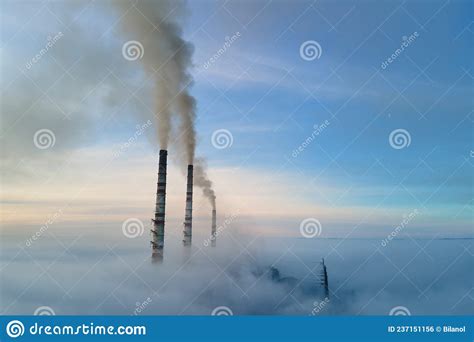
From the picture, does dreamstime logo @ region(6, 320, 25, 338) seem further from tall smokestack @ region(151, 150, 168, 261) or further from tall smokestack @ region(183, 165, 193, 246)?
tall smokestack @ region(183, 165, 193, 246)

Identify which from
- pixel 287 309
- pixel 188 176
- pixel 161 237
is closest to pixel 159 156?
pixel 161 237

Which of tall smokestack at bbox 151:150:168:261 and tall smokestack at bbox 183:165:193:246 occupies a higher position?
tall smokestack at bbox 183:165:193:246

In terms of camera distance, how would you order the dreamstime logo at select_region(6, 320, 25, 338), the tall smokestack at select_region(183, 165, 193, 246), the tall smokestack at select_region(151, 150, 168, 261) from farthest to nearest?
the tall smokestack at select_region(183, 165, 193, 246), the tall smokestack at select_region(151, 150, 168, 261), the dreamstime logo at select_region(6, 320, 25, 338)

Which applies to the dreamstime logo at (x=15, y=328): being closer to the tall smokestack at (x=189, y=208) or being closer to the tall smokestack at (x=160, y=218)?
the tall smokestack at (x=160, y=218)

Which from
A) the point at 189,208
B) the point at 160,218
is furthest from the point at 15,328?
the point at 189,208

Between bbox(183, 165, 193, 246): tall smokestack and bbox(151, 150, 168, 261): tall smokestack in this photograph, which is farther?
bbox(183, 165, 193, 246): tall smokestack

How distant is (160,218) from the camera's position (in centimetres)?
2156

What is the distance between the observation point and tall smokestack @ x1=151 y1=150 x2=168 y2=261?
21.2 meters

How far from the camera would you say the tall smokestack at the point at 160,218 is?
21.2 meters

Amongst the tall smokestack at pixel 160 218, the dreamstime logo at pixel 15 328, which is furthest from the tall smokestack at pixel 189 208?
the dreamstime logo at pixel 15 328

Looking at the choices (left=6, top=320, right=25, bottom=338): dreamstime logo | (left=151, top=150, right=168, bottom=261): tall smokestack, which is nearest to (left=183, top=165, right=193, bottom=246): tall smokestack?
(left=151, top=150, right=168, bottom=261): tall smokestack

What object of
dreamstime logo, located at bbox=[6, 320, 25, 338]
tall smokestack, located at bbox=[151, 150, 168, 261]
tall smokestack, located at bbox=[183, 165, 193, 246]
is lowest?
dreamstime logo, located at bbox=[6, 320, 25, 338]

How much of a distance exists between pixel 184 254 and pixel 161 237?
503 centimetres

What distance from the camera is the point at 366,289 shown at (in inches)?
2800
